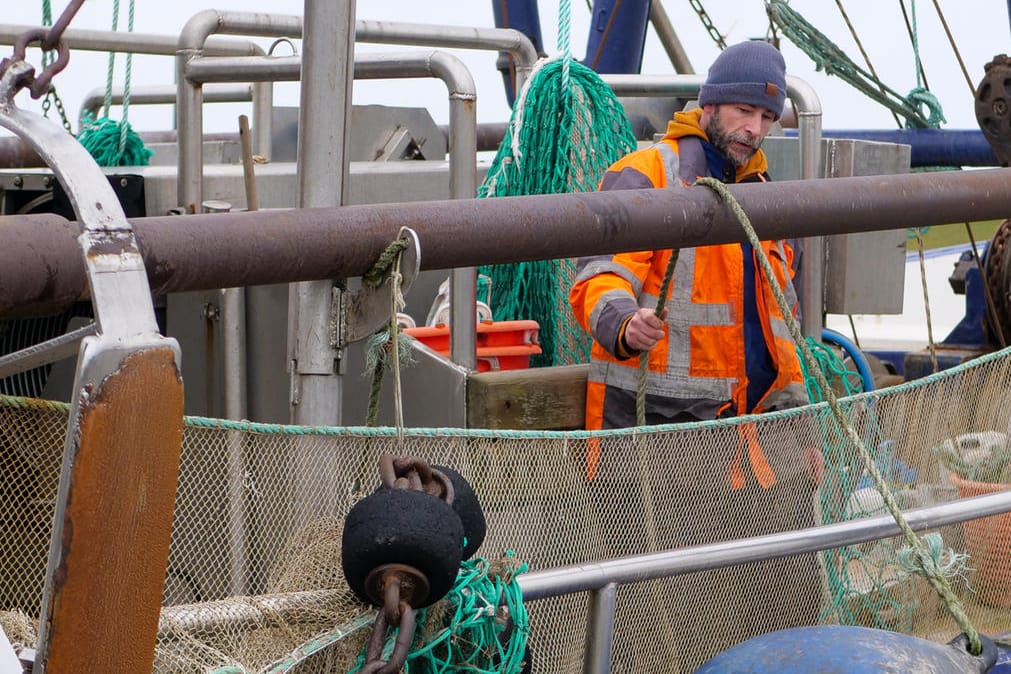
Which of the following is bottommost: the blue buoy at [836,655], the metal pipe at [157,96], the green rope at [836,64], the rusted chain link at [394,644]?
the blue buoy at [836,655]

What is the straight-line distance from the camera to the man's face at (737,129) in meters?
3.36

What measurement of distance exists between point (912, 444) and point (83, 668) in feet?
6.32

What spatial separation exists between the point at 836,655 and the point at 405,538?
0.92 metres

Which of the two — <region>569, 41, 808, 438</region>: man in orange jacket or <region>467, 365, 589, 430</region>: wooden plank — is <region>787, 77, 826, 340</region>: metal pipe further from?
<region>467, 365, 589, 430</region>: wooden plank

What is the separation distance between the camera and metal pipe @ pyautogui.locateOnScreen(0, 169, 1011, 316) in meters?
1.61

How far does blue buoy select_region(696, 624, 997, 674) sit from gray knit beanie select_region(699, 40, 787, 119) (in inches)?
60.0

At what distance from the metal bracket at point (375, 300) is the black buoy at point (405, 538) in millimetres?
421

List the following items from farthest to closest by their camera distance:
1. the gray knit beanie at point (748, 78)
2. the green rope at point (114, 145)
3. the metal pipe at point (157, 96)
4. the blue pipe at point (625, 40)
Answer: the blue pipe at point (625, 40) → the metal pipe at point (157, 96) → the green rope at point (114, 145) → the gray knit beanie at point (748, 78)

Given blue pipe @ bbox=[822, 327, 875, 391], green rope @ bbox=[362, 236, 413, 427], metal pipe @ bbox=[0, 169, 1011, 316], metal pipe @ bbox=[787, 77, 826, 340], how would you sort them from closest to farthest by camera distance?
metal pipe @ bbox=[0, 169, 1011, 316] < green rope @ bbox=[362, 236, 413, 427] < metal pipe @ bbox=[787, 77, 826, 340] < blue pipe @ bbox=[822, 327, 875, 391]

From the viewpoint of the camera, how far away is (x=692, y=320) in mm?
3240

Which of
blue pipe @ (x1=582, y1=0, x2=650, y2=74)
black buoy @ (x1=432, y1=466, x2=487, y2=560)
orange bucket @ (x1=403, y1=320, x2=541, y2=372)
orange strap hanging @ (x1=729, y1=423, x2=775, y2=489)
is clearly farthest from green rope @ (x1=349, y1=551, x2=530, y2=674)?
blue pipe @ (x1=582, y1=0, x2=650, y2=74)

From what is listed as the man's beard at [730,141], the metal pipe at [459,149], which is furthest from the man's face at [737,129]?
the metal pipe at [459,149]

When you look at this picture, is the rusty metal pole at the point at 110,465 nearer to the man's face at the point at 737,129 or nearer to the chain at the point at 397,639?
the chain at the point at 397,639

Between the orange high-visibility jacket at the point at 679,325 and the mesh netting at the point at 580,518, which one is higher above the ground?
the orange high-visibility jacket at the point at 679,325
